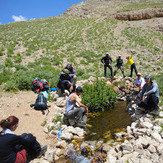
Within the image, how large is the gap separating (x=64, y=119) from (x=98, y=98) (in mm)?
2328

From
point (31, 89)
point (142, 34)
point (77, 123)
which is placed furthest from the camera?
point (142, 34)

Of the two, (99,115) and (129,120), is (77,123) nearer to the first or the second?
(99,115)

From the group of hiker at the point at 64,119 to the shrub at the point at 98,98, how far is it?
0.87m

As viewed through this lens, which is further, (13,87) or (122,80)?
(122,80)

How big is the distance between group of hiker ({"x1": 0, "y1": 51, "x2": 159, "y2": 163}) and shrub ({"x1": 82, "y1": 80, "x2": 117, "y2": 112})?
0.87m

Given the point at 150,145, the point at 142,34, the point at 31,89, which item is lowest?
the point at 150,145

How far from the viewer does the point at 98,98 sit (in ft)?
24.0

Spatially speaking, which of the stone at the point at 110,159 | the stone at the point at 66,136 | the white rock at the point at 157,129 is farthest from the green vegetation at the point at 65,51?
the white rock at the point at 157,129

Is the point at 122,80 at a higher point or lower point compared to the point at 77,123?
higher

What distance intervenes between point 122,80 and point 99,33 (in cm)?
2171

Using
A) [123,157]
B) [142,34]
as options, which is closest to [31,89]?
[123,157]

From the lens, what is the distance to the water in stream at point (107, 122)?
200 inches

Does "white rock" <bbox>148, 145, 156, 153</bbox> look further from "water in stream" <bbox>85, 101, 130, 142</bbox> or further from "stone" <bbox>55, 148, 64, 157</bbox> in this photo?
"stone" <bbox>55, 148, 64, 157</bbox>

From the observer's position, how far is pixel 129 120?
6.22 meters
